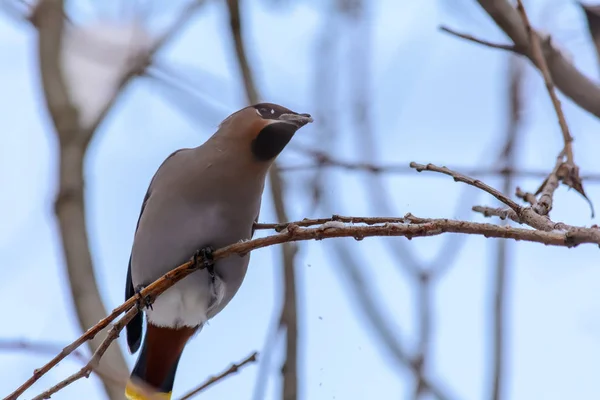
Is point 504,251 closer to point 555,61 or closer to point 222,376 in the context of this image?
point 555,61

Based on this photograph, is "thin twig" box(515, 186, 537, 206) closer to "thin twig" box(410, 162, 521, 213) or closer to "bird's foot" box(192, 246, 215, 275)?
"thin twig" box(410, 162, 521, 213)

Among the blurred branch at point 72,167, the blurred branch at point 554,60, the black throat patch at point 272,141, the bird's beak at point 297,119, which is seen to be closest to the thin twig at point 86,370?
the blurred branch at point 72,167

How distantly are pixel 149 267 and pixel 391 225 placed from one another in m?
1.99

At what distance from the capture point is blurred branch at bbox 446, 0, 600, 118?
10.6 ft

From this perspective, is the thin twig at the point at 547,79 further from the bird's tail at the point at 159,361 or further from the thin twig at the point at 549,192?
the bird's tail at the point at 159,361

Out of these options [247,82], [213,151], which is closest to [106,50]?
[247,82]

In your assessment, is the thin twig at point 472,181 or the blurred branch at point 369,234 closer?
the blurred branch at point 369,234

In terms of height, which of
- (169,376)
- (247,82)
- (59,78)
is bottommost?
(169,376)

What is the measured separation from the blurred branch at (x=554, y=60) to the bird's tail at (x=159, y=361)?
2113mm

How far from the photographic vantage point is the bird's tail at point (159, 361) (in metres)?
4.38

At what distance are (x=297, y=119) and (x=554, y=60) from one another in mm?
1188

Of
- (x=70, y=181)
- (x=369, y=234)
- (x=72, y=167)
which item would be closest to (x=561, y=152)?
(x=369, y=234)

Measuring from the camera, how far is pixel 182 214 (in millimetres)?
3932

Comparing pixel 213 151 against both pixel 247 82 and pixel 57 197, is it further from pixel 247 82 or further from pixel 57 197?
pixel 57 197
